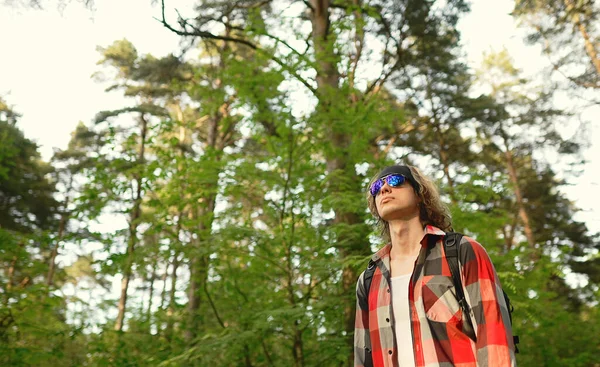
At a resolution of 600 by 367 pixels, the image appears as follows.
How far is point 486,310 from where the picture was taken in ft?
5.45

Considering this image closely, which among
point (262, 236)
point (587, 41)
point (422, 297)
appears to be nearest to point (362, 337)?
point (422, 297)

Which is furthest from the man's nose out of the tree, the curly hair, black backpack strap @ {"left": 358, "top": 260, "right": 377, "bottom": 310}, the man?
the tree

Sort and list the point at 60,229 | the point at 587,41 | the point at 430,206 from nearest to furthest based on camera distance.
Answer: the point at 430,206
the point at 587,41
the point at 60,229

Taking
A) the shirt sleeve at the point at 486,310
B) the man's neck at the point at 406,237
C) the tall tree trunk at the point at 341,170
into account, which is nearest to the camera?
Answer: the shirt sleeve at the point at 486,310

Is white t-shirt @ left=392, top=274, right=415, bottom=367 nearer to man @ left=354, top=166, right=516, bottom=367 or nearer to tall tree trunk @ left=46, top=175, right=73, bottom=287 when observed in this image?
man @ left=354, top=166, right=516, bottom=367

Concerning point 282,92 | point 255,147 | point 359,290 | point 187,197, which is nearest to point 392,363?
point 359,290

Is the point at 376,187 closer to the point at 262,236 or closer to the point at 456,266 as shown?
the point at 456,266

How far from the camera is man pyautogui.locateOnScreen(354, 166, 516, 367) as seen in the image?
167 centimetres

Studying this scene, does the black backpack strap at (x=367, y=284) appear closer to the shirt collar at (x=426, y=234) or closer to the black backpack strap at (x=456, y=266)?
the shirt collar at (x=426, y=234)

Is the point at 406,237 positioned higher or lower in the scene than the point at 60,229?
lower

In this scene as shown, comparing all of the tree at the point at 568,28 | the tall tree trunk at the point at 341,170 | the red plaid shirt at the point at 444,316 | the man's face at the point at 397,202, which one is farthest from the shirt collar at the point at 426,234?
the tree at the point at 568,28

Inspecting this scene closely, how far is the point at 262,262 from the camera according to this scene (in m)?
4.92

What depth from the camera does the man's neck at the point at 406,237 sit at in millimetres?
2141

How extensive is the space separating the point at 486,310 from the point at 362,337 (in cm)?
70
